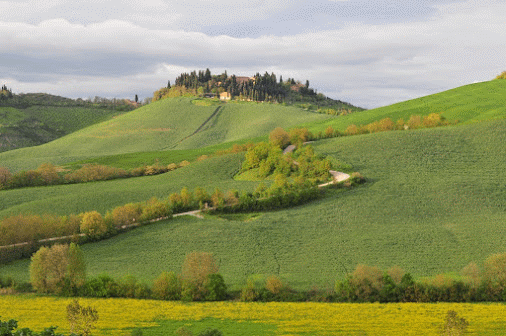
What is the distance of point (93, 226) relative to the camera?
75312mm

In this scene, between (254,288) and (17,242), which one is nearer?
(254,288)

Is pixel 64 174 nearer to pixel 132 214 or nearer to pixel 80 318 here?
pixel 132 214

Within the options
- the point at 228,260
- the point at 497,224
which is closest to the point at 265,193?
the point at 228,260

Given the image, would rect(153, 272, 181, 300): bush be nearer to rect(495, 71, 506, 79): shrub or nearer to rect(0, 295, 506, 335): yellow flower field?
rect(0, 295, 506, 335): yellow flower field

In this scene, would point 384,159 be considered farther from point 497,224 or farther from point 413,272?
point 413,272

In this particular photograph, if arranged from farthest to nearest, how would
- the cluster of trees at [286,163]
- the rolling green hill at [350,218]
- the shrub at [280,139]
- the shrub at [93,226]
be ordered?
the shrub at [280,139]
the cluster of trees at [286,163]
the shrub at [93,226]
the rolling green hill at [350,218]

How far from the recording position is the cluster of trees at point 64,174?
10812 cm

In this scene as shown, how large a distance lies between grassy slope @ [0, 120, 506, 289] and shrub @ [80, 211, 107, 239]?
6.49 feet

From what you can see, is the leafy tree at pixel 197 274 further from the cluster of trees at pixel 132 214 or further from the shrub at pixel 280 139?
the shrub at pixel 280 139

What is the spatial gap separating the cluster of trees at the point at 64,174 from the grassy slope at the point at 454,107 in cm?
5417

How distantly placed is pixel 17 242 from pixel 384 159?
69520mm

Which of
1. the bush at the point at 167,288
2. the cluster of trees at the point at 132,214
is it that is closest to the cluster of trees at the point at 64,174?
the cluster of trees at the point at 132,214

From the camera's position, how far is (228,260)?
65750 millimetres

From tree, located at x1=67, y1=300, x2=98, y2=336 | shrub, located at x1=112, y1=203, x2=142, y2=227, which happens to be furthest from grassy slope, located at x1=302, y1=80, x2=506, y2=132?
tree, located at x1=67, y1=300, x2=98, y2=336
